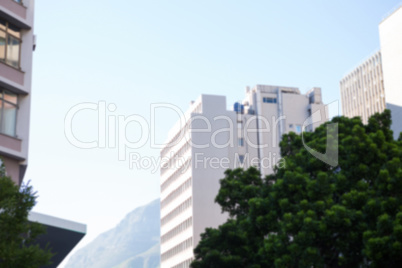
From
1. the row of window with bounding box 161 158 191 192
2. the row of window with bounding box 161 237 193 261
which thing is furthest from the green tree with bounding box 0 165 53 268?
the row of window with bounding box 161 158 191 192

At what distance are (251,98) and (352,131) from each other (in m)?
81.6

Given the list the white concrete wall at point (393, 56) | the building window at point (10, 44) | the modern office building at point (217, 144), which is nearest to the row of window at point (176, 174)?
the modern office building at point (217, 144)

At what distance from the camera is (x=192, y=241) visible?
101625 mm

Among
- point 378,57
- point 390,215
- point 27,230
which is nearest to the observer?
point 27,230

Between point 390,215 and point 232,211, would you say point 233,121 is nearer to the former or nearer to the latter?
point 232,211

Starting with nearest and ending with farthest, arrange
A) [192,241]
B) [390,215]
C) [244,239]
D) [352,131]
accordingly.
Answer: [390,215] < [352,131] < [244,239] < [192,241]

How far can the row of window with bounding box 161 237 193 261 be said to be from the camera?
103700 millimetres

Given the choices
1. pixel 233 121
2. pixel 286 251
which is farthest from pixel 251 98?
pixel 286 251

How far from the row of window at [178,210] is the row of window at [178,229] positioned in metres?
2.29

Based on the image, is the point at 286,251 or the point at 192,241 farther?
the point at 192,241

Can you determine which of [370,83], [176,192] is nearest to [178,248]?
[176,192]

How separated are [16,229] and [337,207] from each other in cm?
1382

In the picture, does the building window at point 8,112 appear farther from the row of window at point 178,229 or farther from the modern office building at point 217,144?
the row of window at point 178,229

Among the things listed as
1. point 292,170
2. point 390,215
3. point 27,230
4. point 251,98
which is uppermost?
point 251,98
